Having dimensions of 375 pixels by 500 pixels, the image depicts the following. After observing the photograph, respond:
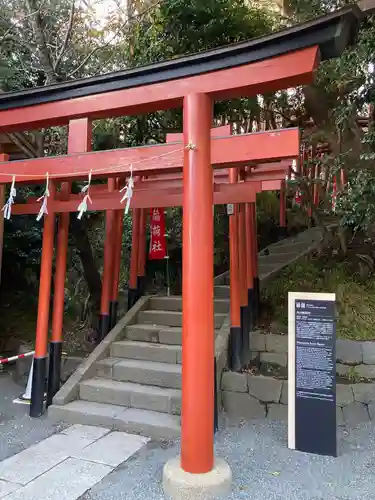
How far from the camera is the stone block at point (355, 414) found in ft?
16.3

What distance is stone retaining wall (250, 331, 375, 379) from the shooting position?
555cm

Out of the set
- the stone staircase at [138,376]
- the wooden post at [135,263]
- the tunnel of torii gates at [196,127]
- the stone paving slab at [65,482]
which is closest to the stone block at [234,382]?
the stone staircase at [138,376]

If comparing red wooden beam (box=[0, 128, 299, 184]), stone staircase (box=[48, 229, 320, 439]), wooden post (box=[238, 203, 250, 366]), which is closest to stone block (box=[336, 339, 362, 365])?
wooden post (box=[238, 203, 250, 366])

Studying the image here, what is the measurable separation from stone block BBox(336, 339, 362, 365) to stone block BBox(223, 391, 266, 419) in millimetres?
1437

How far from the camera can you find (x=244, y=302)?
6.28 m

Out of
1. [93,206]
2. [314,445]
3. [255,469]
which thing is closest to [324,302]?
[314,445]

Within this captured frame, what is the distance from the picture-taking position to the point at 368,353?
562 cm

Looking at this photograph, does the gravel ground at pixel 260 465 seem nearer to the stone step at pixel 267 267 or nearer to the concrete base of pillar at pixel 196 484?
the concrete base of pillar at pixel 196 484

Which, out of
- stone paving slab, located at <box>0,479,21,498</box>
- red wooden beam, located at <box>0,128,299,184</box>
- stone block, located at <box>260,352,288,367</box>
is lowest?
stone paving slab, located at <box>0,479,21,498</box>

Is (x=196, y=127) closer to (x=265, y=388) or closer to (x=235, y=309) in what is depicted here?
(x=235, y=309)

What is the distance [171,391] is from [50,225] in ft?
9.13

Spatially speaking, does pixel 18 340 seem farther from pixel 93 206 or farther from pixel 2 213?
pixel 93 206

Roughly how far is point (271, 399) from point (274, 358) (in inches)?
37.5

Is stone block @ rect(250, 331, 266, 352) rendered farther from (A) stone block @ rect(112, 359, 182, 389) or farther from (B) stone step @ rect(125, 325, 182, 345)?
(A) stone block @ rect(112, 359, 182, 389)
